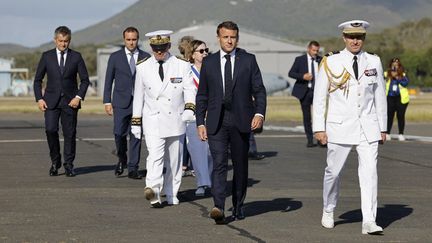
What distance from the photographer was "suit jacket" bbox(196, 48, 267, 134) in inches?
458

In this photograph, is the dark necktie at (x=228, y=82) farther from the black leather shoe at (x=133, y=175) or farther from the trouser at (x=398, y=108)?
the trouser at (x=398, y=108)

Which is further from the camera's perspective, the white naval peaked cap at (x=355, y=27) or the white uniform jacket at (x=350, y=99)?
the white uniform jacket at (x=350, y=99)

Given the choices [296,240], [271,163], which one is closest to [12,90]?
[271,163]

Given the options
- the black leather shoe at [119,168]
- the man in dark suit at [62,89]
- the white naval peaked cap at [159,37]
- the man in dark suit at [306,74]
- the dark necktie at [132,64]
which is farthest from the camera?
the man in dark suit at [306,74]

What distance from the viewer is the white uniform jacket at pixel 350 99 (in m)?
11.1

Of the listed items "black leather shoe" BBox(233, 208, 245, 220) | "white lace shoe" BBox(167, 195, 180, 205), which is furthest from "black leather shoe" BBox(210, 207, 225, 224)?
"white lace shoe" BBox(167, 195, 180, 205)

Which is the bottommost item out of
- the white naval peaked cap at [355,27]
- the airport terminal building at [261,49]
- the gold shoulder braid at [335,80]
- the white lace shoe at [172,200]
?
the airport terminal building at [261,49]

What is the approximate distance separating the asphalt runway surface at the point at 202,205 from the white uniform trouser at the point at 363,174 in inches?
10.6

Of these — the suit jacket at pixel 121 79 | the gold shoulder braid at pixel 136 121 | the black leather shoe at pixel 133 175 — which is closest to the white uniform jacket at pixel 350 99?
the gold shoulder braid at pixel 136 121

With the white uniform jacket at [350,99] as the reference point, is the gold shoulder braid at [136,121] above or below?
below

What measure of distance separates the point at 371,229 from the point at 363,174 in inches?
22.8

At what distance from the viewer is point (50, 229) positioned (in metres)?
11.1

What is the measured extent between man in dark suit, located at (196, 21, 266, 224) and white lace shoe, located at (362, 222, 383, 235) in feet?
5.02

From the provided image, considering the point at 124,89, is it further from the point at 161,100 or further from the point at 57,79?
the point at 161,100
